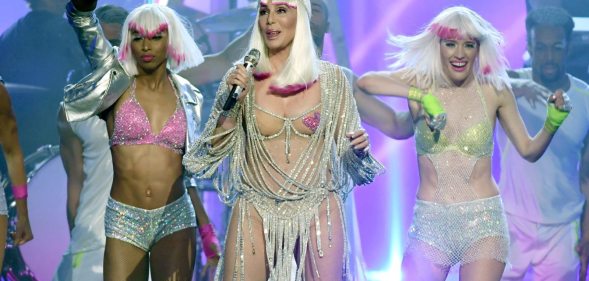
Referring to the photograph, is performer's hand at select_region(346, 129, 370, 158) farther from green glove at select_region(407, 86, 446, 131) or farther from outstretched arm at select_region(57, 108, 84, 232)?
outstretched arm at select_region(57, 108, 84, 232)

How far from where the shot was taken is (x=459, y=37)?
5.16 meters

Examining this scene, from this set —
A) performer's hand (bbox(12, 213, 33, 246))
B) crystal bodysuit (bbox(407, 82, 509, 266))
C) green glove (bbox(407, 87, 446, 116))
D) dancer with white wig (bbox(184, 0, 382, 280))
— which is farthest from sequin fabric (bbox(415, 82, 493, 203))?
performer's hand (bbox(12, 213, 33, 246))

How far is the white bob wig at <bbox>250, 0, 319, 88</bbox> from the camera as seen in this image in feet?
13.7

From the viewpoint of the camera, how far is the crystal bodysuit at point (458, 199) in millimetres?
4855

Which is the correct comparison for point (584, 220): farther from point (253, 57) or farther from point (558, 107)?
point (253, 57)

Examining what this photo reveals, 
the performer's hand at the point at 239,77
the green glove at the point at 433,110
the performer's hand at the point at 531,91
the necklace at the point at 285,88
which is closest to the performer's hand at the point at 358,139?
the necklace at the point at 285,88

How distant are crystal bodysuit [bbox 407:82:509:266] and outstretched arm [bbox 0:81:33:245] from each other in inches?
81.8

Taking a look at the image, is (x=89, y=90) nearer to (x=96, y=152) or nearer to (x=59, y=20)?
(x=96, y=152)

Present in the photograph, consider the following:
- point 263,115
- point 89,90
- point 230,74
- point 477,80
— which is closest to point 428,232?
point 477,80

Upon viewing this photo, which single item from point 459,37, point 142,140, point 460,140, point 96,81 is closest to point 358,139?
point 460,140

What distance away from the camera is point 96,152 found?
21.2 feet

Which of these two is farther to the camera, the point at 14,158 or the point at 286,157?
the point at 14,158

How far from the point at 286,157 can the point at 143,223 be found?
105 centimetres

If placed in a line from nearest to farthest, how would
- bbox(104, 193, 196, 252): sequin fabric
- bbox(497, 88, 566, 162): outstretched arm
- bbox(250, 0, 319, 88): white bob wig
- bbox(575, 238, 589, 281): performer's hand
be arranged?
bbox(250, 0, 319, 88): white bob wig, bbox(104, 193, 196, 252): sequin fabric, bbox(497, 88, 566, 162): outstretched arm, bbox(575, 238, 589, 281): performer's hand
